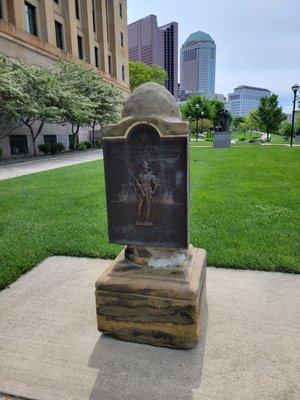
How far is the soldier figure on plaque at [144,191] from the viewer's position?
9.39 ft

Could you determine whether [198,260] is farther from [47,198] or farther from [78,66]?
[78,66]

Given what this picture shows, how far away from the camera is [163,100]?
2.84 m

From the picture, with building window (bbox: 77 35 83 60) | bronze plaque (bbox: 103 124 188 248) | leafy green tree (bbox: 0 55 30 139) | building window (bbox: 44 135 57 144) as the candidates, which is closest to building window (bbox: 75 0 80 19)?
building window (bbox: 77 35 83 60)

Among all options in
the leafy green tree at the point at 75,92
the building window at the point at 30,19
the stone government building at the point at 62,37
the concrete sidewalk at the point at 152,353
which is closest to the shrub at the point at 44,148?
the stone government building at the point at 62,37

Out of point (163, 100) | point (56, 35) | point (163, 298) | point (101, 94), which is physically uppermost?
point (56, 35)

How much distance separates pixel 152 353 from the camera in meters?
2.82

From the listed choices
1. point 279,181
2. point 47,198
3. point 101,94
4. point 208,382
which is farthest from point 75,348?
point 101,94

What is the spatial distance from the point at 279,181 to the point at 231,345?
28.2ft

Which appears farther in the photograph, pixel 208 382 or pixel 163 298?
pixel 163 298

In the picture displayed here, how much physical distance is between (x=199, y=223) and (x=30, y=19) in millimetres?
28932

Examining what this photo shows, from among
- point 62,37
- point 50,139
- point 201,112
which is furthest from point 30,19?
point 201,112

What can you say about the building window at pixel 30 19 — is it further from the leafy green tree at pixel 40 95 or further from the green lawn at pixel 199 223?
the green lawn at pixel 199 223

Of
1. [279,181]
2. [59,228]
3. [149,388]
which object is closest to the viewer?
[149,388]

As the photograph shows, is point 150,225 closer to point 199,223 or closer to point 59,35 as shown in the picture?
point 199,223
